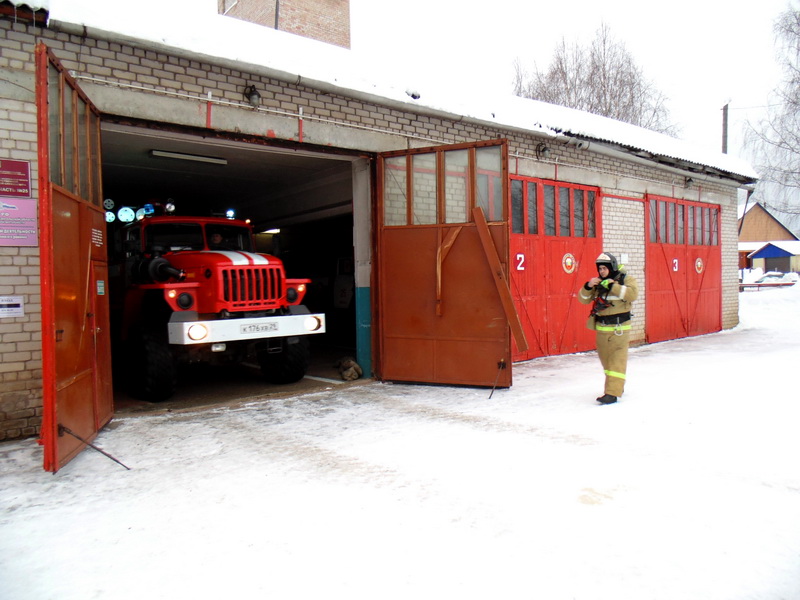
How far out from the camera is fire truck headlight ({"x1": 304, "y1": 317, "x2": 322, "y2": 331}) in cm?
669

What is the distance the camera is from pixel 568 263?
1002 cm

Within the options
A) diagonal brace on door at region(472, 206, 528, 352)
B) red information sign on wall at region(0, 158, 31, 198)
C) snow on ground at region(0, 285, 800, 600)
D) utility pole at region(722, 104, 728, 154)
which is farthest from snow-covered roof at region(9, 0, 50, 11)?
utility pole at region(722, 104, 728, 154)

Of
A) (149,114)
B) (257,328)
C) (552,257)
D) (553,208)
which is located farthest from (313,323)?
(553,208)

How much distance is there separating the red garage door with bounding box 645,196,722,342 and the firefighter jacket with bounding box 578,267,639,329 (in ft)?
19.2

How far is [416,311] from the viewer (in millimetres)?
7301

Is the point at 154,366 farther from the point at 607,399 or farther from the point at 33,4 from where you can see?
the point at 607,399

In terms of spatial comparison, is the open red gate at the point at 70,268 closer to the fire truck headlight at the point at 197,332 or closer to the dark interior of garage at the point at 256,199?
the fire truck headlight at the point at 197,332

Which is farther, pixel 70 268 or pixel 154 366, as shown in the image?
pixel 154 366

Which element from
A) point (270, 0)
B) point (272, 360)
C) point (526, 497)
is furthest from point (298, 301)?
point (270, 0)

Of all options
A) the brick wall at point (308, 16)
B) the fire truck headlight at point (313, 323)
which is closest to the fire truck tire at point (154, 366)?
the fire truck headlight at point (313, 323)

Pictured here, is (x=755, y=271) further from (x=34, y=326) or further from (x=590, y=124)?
(x=34, y=326)

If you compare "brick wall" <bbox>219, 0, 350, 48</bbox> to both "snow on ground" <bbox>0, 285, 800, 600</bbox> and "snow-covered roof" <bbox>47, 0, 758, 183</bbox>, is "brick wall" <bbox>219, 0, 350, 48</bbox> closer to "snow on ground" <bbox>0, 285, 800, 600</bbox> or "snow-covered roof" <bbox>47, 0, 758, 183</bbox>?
"snow-covered roof" <bbox>47, 0, 758, 183</bbox>

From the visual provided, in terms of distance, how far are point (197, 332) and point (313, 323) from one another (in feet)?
4.51

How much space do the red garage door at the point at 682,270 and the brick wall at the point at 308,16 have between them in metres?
16.9
